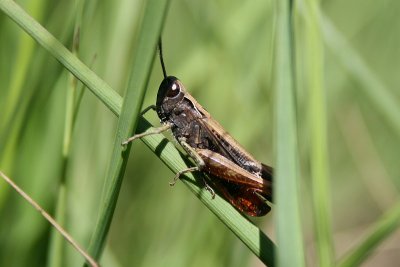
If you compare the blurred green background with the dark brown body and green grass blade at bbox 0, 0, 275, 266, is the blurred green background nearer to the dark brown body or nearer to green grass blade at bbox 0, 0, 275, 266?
the dark brown body

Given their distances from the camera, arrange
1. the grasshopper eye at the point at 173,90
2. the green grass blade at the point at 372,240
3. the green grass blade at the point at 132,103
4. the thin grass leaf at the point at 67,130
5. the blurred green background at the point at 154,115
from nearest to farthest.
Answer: the green grass blade at the point at 132,103 < the green grass blade at the point at 372,240 < the thin grass leaf at the point at 67,130 < the blurred green background at the point at 154,115 < the grasshopper eye at the point at 173,90

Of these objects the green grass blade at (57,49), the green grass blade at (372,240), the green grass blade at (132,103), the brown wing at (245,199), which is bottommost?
the green grass blade at (372,240)

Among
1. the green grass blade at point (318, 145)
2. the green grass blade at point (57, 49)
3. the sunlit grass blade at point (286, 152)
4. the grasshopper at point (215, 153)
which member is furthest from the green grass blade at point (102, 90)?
the grasshopper at point (215, 153)

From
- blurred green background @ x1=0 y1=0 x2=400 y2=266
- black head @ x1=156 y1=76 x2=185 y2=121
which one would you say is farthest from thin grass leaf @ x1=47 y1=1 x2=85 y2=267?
black head @ x1=156 y1=76 x2=185 y2=121

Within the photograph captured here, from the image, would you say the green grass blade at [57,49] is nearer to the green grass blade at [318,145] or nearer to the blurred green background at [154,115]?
the blurred green background at [154,115]

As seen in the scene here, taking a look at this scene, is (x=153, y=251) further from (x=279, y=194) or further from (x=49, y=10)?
(x=279, y=194)

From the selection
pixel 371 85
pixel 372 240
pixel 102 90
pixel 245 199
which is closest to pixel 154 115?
pixel 245 199
